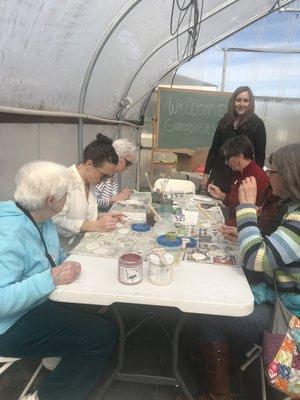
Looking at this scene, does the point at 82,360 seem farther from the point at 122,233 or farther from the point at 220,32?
the point at 220,32

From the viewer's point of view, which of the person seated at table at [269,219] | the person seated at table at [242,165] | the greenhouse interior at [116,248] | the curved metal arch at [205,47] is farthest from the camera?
the curved metal arch at [205,47]

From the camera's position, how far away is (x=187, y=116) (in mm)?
5996

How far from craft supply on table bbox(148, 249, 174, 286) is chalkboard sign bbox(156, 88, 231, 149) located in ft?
15.8

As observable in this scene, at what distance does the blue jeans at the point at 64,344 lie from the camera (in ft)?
4.57

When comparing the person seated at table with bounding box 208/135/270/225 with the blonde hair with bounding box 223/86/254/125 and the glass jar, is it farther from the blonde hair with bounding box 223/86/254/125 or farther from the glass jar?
the glass jar

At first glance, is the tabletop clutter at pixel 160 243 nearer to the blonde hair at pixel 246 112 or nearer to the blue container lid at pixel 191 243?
the blue container lid at pixel 191 243

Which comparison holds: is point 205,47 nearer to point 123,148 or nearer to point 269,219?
point 123,148

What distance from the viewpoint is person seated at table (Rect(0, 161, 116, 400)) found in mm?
1251

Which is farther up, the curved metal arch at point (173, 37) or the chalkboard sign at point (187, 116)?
the curved metal arch at point (173, 37)

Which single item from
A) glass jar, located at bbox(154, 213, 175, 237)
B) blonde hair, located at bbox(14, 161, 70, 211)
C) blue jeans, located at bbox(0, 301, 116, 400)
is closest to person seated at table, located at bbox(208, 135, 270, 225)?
glass jar, located at bbox(154, 213, 175, 237)

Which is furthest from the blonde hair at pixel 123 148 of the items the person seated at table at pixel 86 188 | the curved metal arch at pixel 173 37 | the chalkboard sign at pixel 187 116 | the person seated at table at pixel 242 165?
the chalkboard sign at pixel 187 116

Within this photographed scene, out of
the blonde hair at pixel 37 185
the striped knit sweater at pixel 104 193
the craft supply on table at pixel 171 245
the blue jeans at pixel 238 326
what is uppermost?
the blonde hair at pixel 37 185

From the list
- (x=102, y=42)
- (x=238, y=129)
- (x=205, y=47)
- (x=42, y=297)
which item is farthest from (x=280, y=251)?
(x=205, y=47)

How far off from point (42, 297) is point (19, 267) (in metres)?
0.14
